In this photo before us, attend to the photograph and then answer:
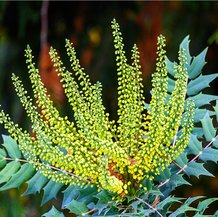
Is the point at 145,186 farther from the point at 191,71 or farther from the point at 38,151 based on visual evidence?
the point at 191,71

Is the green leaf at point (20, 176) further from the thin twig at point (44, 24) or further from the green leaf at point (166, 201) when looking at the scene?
the thin twig at point (44, 24)

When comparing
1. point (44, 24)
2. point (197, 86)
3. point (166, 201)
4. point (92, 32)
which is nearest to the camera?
point (166, 201)

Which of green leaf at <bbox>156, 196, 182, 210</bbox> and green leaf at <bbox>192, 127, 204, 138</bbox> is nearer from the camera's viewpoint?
green leaf at <bbox>156, 196, 182, 210</bbox>

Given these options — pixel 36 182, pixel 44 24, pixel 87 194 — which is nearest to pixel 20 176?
pixel 36 182

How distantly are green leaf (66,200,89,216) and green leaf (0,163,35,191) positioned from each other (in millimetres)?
197

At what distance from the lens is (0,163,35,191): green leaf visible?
5.75 ft

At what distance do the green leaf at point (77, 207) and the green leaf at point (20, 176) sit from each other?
0.20 metres

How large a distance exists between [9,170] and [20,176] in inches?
2.1

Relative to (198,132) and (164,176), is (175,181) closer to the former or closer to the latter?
(164,176)

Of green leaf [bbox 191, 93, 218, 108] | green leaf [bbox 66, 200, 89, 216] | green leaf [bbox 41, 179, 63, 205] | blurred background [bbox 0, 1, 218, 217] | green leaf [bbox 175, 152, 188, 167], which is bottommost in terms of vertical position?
green leaf [bbox 66, 200, 89, 216]

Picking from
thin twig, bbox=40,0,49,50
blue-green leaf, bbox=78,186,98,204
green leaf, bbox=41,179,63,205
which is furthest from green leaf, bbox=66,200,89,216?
thin twig, bbox=40,0,49,50

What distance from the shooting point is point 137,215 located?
1475 millimetres

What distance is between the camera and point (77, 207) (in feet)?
5.28

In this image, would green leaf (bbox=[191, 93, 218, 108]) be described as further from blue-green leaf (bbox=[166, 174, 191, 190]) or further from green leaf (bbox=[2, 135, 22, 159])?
green leaf (bbox=[2, 135, 22, 159])
